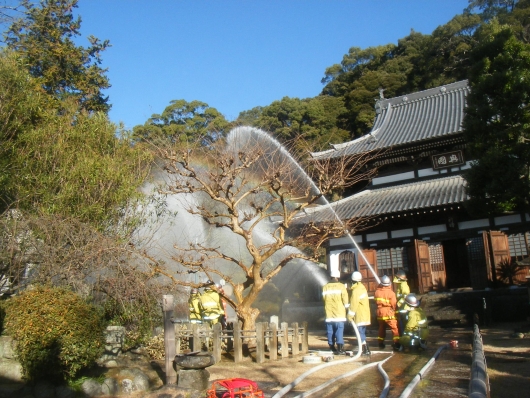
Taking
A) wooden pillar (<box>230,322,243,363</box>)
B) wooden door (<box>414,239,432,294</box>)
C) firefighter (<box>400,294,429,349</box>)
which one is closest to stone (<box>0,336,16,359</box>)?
wooden pillar (<box>230,322,243,363</box>)

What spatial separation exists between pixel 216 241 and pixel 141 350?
17133 mm

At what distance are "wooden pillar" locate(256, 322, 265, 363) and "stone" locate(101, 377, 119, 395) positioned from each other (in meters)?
3.19

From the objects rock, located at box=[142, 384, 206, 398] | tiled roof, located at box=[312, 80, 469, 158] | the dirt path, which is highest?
tiled roof, located at box=[312, 80, 469, 158]

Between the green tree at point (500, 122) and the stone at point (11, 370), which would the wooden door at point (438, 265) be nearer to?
the green tree at point (500, 122)

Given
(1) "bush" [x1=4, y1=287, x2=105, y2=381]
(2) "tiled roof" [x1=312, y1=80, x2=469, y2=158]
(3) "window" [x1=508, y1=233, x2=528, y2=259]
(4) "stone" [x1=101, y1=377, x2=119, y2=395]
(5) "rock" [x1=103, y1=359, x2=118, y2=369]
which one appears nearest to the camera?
(1) "bush" [x1=4, y1=287, x2=105, y2=381]

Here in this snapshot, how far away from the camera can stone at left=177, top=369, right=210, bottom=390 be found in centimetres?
721

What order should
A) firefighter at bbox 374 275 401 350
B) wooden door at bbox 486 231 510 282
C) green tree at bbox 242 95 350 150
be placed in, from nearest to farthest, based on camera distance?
firefighter at bbox 374 275 401 350, wooden door at bbox 486 231 510 282, green tree at bbox 242 95 350 150

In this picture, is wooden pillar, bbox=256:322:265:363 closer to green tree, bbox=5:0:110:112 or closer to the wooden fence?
the wooden fence

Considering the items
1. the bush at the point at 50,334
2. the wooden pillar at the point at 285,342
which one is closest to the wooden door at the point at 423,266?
the wooden pillar at the point at 285,342

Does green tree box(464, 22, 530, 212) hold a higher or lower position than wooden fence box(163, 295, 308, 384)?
higher

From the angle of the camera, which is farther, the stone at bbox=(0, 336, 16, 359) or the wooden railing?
the wooden railing

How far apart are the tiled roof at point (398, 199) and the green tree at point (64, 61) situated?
11.9 meters

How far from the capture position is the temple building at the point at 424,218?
1761 cm

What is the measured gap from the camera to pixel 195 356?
7.27m
